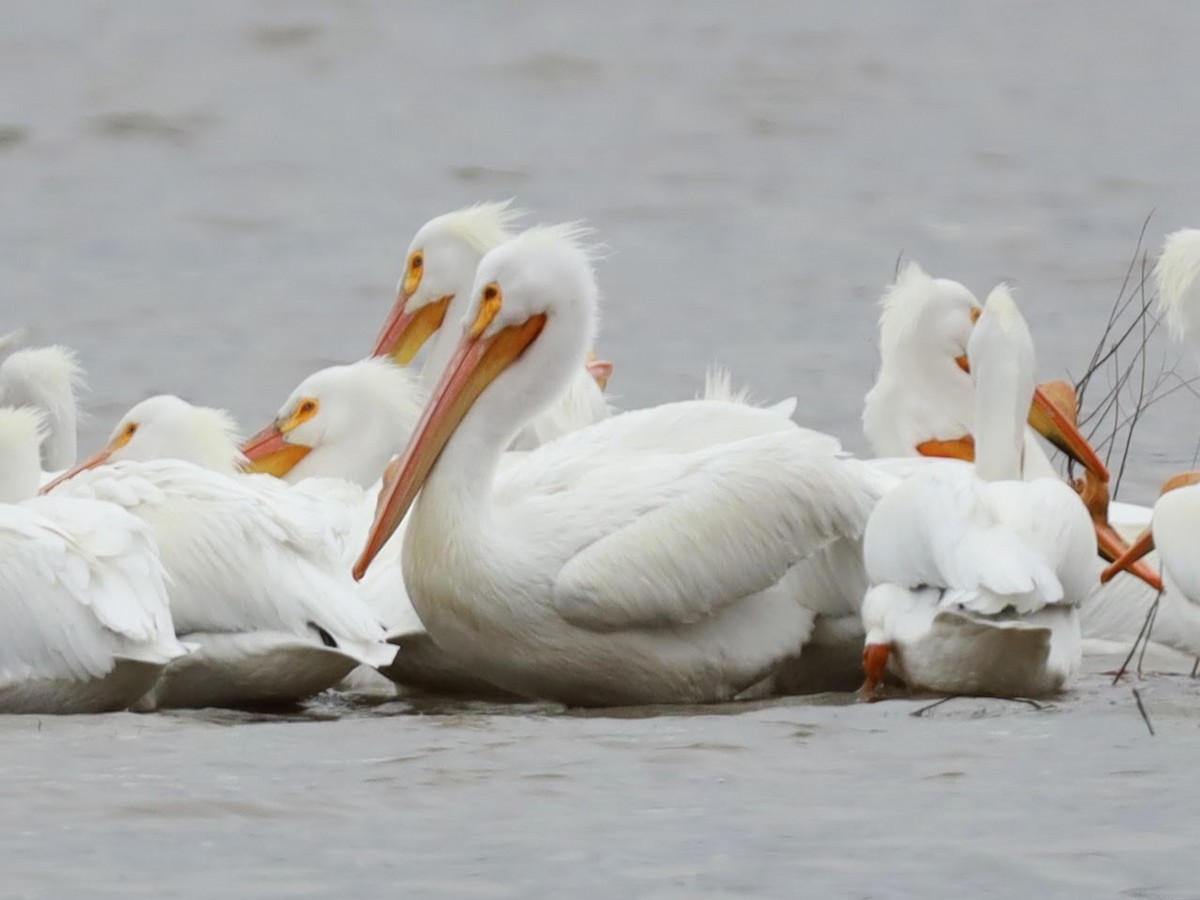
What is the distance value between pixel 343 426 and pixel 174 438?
0.70 meters

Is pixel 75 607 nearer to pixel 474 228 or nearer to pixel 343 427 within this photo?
pixel 343 427

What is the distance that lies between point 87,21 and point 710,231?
664 cm

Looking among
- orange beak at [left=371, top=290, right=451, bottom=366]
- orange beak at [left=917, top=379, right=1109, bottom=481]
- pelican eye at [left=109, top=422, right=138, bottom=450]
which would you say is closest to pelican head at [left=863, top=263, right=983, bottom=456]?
orange beak at [left=917, top=379, right=1109, bottom=481]

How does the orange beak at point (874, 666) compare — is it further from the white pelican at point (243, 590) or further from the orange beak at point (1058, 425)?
the orange beak at point (1058, 425)

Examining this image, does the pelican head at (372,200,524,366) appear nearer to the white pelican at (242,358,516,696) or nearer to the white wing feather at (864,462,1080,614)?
the white pelican at (242,358,516,696)

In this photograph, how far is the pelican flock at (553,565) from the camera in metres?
6.24

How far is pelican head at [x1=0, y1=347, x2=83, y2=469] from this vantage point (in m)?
8.66

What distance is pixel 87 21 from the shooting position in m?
19.5

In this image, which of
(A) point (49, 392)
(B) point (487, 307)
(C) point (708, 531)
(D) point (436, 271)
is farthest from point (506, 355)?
(A) point (49, 392)

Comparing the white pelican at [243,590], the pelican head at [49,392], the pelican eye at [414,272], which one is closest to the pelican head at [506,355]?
the white pelican at [243,590]

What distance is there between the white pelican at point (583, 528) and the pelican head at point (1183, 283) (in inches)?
54.6

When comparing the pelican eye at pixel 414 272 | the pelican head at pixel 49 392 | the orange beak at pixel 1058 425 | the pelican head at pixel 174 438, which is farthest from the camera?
the pelican eye at pixel 414 272

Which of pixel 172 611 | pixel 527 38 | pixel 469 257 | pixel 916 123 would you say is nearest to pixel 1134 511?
pixel 469 257

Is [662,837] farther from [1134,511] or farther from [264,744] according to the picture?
[1134,511]
